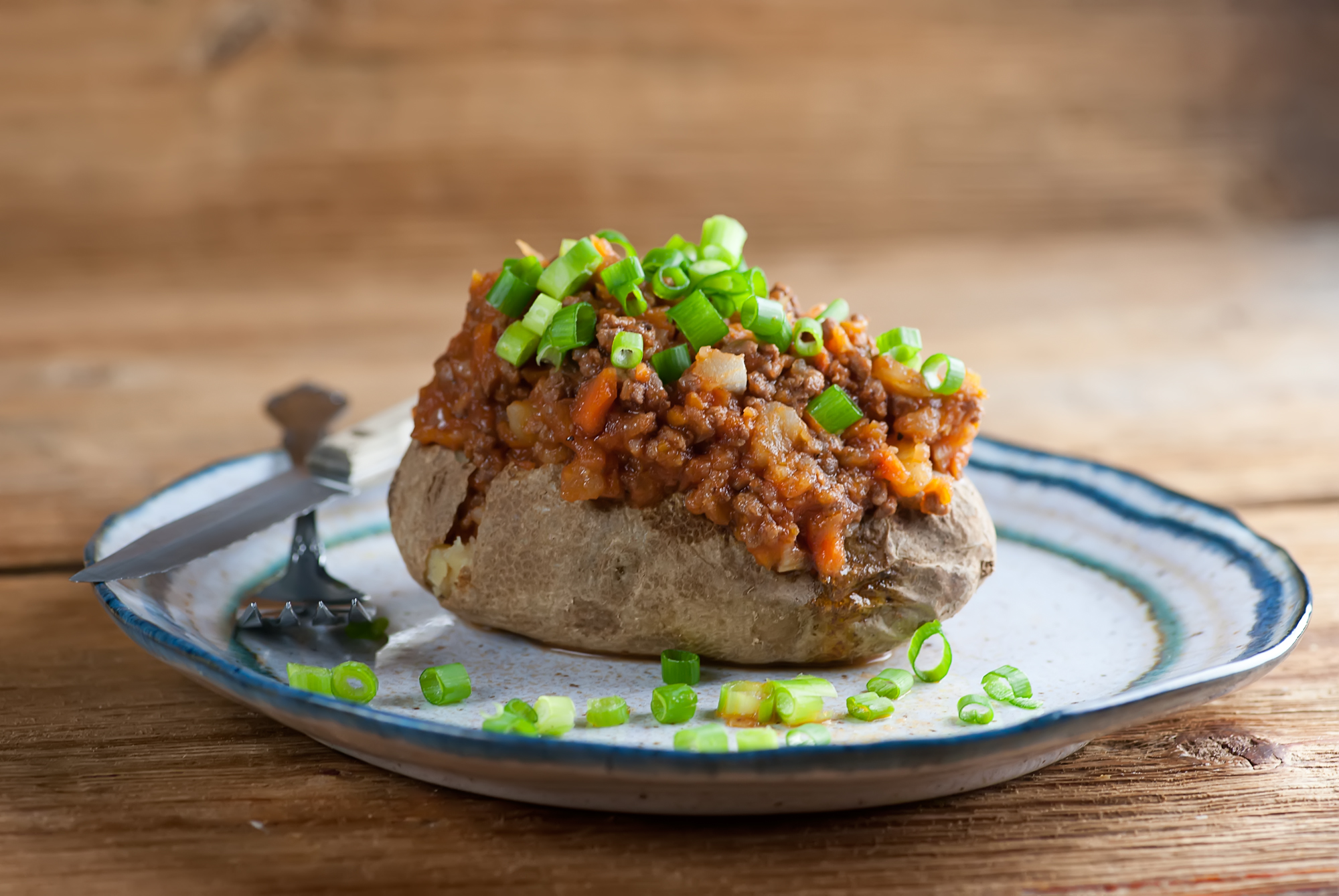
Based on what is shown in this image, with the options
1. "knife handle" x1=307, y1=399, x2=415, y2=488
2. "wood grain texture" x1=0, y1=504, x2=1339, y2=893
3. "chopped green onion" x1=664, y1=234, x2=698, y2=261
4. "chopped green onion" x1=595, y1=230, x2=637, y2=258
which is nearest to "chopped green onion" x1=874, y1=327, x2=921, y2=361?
"chopped green onion" x1=664, y1=234, x2=698, y2=261

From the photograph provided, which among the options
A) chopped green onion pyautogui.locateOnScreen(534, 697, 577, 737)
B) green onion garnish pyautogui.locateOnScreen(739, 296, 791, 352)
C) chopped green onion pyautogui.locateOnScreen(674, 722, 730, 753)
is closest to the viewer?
chopped green onion pyautogui.locateOnScreen(674, 722, 730, 753)

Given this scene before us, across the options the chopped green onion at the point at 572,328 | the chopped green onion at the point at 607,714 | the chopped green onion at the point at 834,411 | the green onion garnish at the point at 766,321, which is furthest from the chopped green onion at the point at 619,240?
the chopped green onion at the point at 607,714

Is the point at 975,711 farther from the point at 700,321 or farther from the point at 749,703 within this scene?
the point at 700,321

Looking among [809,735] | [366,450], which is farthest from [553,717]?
[366,450]

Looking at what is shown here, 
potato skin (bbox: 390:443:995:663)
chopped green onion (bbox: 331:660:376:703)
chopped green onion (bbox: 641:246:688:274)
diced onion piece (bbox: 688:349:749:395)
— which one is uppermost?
chopped green onion (bbox: 641:246:688:274)

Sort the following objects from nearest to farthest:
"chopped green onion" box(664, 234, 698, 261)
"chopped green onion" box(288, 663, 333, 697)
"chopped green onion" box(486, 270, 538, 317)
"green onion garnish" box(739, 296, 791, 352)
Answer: "chopped green onion" box(288, 663, 333, 697), "green onion garnish" box(739, 296, 791, 352), "chopped green onion" box(486, 270, 538, 317), "chopped green onion" box(664, 234, 698, 261)

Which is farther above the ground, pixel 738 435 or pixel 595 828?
pixel 738 435

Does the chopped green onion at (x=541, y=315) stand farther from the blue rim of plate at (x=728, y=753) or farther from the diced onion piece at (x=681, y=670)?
the blue rim of plate at (x=728, y=753)

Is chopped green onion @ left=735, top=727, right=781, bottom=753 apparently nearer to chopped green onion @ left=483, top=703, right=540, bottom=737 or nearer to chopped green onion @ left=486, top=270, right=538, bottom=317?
chopped green onion @ left=483, top=703, right=540, bottom=737
